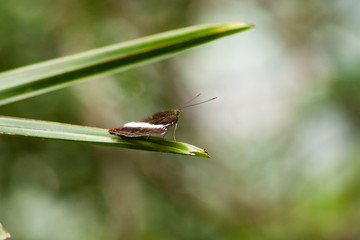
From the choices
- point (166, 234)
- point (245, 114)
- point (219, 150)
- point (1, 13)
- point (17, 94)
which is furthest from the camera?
point (245, 114)

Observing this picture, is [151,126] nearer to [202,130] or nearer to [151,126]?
[151,126]

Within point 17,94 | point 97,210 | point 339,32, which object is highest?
point 339,32

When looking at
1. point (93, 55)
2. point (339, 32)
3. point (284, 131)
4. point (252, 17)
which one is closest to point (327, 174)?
point (284, 131)

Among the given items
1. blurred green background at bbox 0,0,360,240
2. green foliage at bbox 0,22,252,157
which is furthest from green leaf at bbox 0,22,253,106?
blurred green background at bbox 0,0,360,240

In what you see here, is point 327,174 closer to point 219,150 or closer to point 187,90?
point 219,150

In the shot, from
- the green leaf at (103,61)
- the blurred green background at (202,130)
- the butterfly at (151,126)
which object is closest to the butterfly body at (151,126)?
the butterfly at (151,126)
